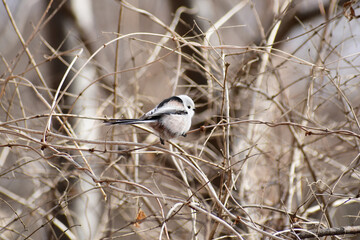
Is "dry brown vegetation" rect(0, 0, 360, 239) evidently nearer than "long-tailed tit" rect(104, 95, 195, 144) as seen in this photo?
No

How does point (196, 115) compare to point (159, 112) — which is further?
point (196, 115)

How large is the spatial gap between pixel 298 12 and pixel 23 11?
3919 mm

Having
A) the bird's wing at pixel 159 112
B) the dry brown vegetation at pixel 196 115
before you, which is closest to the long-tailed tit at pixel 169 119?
the bird's wing at pixel 159 112

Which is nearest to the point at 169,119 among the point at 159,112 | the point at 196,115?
the point at 159,112

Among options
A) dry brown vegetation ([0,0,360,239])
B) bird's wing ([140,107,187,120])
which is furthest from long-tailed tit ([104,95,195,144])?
dry brown vegetation ([0,0,360,239])

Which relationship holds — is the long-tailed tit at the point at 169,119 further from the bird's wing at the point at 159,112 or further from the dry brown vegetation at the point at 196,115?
the dry brown vegetation at the point at 196,115

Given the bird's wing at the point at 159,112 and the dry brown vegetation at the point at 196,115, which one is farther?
the dry brown vegetation at the point at 196,115

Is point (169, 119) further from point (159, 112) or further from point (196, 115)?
point (196, 115)

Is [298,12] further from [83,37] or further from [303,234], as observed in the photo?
[303,234]

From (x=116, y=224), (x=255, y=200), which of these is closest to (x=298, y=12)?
(x=255, y=200)

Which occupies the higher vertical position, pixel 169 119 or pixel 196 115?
pixel 169 119

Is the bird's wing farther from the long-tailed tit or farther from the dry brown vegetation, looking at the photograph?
the dry brown vegetation

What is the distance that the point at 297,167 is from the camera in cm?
371

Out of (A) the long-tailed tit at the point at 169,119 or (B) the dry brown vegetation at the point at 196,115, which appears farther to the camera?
(B) the dry brown vegetation at the point at 196,115
